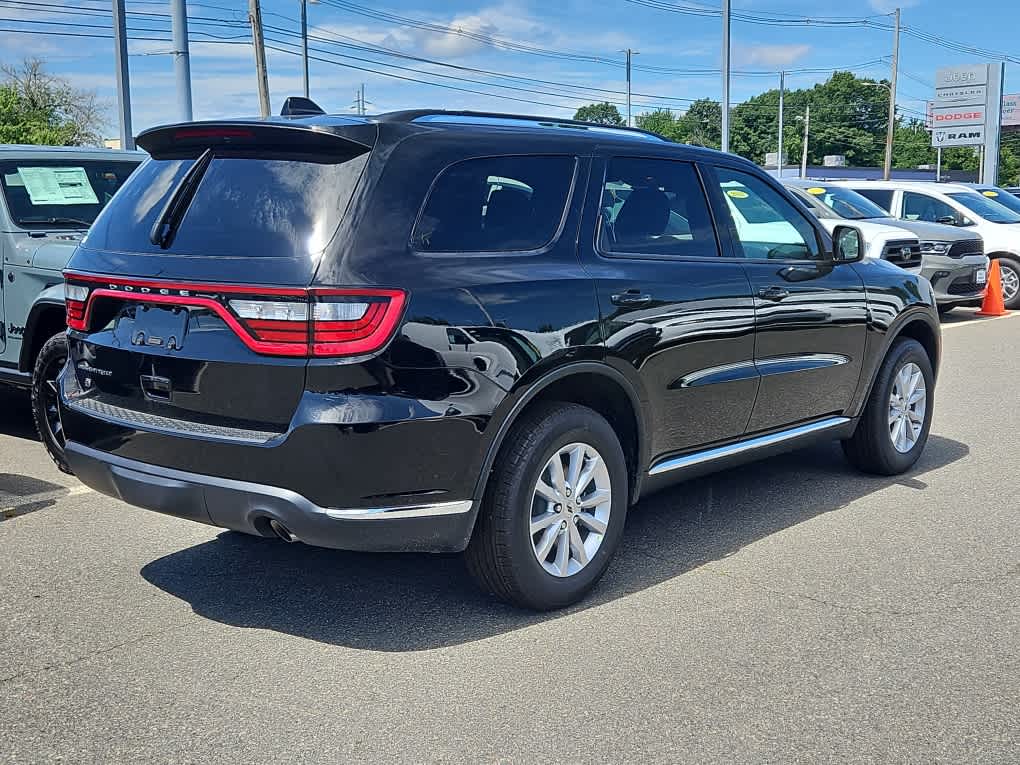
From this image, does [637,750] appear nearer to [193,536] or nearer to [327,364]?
[327,364]

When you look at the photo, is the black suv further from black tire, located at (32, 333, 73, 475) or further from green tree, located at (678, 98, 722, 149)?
green tree, located at (678, 98, 722, 149)

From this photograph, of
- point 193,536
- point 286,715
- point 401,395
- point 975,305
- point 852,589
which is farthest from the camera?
point 975,305

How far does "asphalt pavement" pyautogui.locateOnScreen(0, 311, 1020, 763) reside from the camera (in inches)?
133

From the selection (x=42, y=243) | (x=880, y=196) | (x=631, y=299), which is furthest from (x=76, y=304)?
(x=880, y=196)

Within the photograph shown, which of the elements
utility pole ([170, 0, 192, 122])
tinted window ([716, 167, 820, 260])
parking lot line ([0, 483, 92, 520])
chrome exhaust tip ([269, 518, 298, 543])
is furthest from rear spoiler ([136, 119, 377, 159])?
utility pole ([170, 0, 192, 122])

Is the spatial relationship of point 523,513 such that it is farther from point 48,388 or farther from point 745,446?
point 48,388

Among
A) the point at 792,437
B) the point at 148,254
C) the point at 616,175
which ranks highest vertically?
the point at 616,175

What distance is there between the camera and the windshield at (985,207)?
56.8 feet

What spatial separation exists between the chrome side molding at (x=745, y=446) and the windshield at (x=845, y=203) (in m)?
9.31

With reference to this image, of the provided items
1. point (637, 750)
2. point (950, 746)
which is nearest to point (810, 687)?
point (950, 746)

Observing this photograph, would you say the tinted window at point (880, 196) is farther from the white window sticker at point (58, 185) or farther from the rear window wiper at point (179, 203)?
the rear window wiper at point (179, 203)

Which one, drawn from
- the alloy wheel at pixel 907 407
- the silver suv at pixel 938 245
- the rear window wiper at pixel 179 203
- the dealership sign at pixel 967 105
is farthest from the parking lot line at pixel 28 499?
the dealership sign at pixel 967 105

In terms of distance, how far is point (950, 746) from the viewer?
3336 millimetres

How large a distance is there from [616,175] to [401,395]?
5.15 ft
